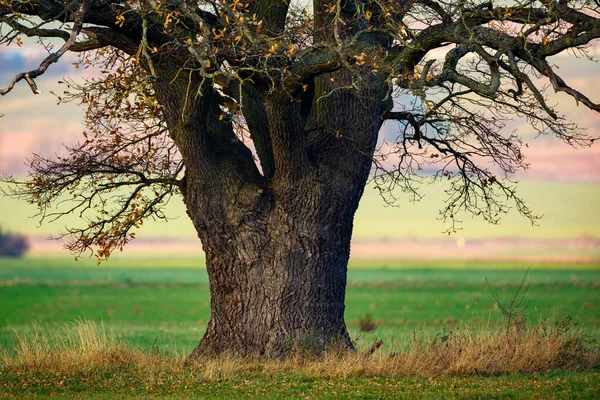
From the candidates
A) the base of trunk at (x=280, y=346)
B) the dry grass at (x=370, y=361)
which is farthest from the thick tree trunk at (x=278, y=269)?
the dry grass at (x=370, y=361)

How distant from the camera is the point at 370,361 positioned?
1414cm

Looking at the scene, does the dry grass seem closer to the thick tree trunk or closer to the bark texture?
the thick tree trunk

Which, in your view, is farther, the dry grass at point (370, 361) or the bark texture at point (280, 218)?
the bark texture at point (280, 218)

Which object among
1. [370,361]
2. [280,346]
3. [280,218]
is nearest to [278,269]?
[280,218]

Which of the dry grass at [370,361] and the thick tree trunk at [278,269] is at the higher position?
the thick tree trunk at [278,269]

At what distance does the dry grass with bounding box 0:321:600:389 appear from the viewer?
45.3 ft

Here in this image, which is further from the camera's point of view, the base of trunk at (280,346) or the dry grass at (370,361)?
the base of trunk at (280,346)

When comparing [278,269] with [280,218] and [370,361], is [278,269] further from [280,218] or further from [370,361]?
[370,361]

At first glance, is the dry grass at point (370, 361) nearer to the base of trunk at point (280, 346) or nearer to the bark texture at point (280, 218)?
the base of trunk at point (280, 346)

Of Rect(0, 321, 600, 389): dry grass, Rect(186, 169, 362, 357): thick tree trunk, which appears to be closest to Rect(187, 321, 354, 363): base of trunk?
Rect(186, 169, 362, 357): thick tree trunk

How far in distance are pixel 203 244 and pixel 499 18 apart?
679 cm

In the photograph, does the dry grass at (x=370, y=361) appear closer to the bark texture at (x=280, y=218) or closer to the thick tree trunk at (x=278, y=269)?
the thick tree trunk at (x=278, y=269)

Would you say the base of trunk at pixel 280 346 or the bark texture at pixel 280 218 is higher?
the bark texture at pixel 280 218

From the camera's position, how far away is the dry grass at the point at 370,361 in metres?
13.8
